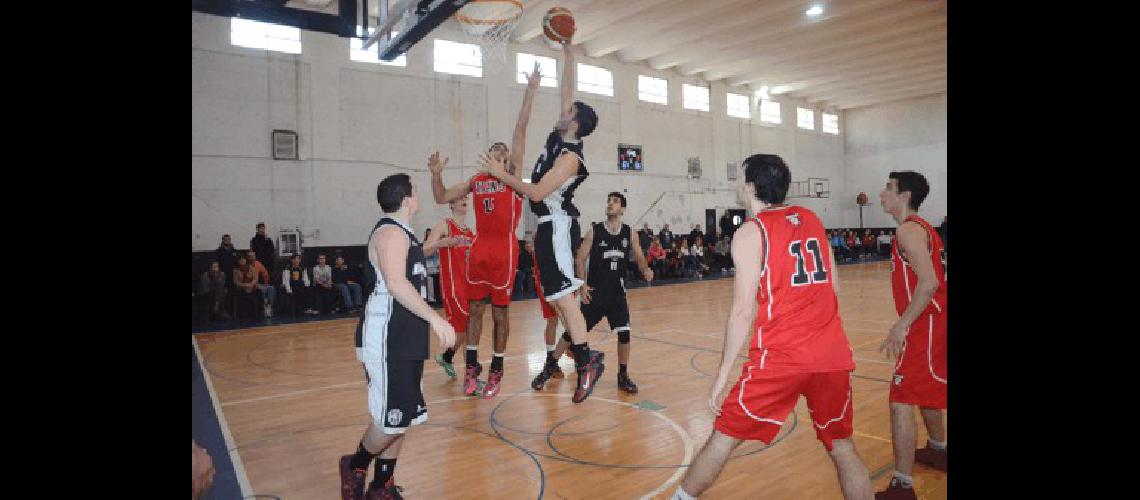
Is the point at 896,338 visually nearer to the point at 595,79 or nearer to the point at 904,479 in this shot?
the point at 904,479

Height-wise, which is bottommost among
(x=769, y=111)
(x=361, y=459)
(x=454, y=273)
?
(x=361, y=459)

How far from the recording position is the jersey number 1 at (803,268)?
2.35 metres

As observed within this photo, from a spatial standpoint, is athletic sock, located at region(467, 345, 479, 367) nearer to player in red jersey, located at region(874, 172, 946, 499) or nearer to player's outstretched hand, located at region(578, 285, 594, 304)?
player's outstretched hand, located at region(578, 285, 594, 304)

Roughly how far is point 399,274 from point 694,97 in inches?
786

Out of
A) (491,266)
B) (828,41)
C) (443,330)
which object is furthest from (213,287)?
(828,41)

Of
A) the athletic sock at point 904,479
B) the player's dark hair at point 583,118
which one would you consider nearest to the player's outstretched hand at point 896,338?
the athletic sock at point 904,479

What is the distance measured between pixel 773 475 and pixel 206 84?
510 inches

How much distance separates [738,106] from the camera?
22.8 meters

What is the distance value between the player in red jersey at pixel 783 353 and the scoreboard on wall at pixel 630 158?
55.1 feet

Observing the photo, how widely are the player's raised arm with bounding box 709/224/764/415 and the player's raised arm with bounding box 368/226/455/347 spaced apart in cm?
106

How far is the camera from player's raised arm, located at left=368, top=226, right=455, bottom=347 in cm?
260

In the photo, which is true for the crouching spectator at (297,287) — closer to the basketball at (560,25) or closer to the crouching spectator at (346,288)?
the crouching spectator at (346,288)

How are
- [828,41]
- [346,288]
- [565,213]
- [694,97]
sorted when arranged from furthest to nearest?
1. [694,97]
2. [828,41]
3. [346,288]
4. [565,213]
